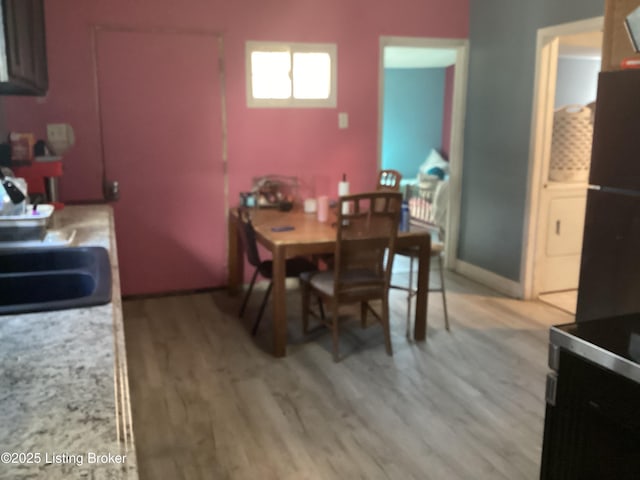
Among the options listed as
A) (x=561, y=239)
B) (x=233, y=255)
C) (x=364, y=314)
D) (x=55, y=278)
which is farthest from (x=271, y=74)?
(x=55, y=278)

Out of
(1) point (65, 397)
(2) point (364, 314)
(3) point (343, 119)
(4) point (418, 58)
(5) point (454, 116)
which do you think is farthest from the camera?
(4) point (418, 58)

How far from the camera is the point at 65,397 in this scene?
1004 mm

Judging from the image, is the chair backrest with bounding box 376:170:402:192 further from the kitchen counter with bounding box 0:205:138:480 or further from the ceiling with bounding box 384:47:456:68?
the kitchen counter with bounding box 0:205:138:480

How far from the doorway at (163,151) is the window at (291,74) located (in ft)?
0.93

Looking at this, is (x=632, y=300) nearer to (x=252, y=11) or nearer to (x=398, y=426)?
(x=398, y=426)

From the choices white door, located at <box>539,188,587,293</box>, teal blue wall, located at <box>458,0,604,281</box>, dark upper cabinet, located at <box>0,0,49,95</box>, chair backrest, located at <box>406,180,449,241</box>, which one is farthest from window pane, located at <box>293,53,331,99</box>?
chair backrest, located at <box>406,180,449,241</box>

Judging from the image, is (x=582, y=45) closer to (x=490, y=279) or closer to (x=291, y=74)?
(x=490, y=279)

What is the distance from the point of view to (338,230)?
3.05m

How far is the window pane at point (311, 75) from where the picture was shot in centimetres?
439

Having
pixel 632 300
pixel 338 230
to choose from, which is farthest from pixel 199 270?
pixel 632 300

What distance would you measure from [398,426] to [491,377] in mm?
754

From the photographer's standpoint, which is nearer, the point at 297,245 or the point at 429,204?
the point at 297,245

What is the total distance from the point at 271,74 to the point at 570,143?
233 cm

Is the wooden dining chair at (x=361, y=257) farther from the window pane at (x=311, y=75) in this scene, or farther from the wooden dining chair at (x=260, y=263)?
the window pane at (x=311, y=75)
